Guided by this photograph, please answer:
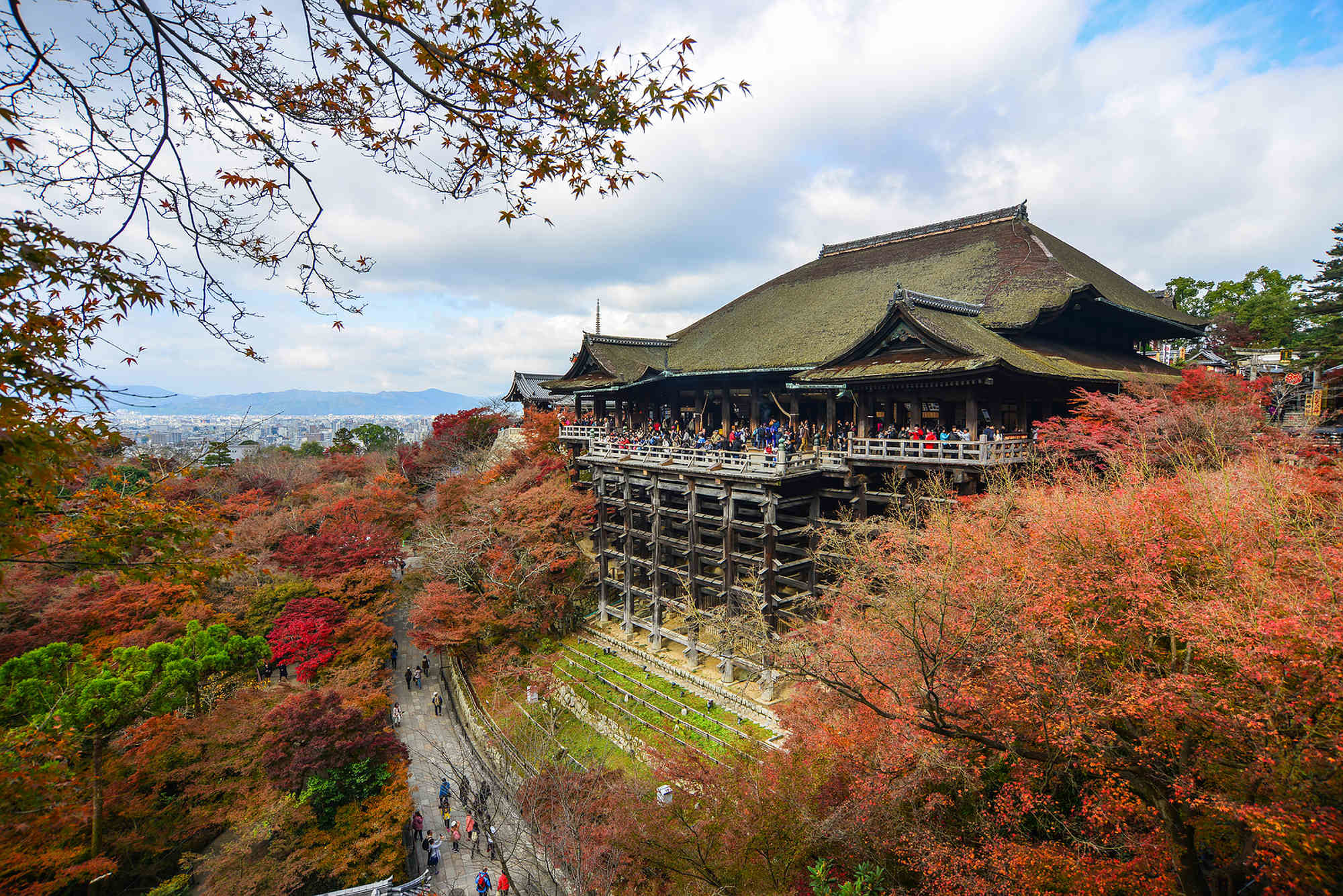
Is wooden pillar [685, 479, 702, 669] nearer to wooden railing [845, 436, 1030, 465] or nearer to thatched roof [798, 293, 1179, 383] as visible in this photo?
thatched roof [798, 293, 1179, 383]

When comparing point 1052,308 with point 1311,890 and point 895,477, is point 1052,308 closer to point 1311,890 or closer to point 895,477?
point 895,477

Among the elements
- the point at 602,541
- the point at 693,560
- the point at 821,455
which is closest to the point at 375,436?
the point at 602,541

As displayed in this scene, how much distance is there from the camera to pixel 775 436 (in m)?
19.1

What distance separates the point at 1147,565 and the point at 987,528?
11.9 ft

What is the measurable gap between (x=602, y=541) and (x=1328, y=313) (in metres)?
31.3

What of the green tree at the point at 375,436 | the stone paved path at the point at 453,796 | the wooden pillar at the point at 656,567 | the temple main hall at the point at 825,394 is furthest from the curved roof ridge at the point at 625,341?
the green tree at the point at 375,436

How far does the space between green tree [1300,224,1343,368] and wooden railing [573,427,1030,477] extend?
1737 cm

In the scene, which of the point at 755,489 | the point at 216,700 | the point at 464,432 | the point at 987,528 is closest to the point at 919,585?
the point at 987,528

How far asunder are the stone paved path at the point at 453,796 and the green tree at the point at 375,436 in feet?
108

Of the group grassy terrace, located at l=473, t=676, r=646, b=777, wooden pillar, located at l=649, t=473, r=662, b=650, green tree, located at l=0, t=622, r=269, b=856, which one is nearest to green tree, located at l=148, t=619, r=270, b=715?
green tree, located at l=0, t=622, r=269, b=856

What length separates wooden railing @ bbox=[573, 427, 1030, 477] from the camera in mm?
13625

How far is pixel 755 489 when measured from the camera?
18125mm

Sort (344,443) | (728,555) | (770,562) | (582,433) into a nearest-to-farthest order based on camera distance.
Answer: (770,562), (728,555), (582,433), (344,443)

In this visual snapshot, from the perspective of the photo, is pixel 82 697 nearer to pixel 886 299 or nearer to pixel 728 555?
pixel 728 555
